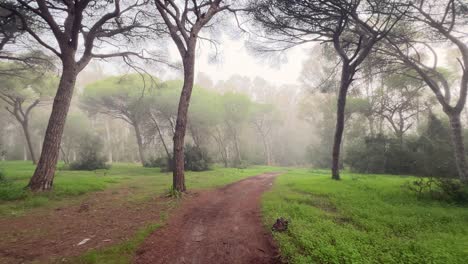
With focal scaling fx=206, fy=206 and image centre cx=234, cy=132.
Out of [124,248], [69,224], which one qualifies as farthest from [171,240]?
[69,224]

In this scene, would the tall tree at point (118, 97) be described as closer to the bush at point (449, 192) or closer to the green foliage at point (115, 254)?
the green foliage at point (115, 254)

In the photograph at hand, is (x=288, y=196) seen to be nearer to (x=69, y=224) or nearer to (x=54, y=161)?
(x=69, y=224)

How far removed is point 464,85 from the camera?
32.4ft

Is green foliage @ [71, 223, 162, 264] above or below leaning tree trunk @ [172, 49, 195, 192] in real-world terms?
below

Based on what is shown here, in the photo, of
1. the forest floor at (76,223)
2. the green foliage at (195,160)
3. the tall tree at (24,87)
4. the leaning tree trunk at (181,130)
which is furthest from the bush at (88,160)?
the leaning tree trunk at (181,130)

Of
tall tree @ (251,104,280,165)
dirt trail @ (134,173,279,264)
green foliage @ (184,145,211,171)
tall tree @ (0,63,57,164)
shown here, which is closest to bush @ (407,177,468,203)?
dirt trail @ (134,173,279,264)

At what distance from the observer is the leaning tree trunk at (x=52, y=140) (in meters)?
7.88

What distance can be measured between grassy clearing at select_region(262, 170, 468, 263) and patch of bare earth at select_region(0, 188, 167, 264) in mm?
3474

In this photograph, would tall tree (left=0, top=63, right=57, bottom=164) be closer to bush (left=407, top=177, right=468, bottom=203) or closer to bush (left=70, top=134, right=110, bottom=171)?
bush (left=70, top=134, right=110, bottom=171)

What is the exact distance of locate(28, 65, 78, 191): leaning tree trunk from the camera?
25.8 feet

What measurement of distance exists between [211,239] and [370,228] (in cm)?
374

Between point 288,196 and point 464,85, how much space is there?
409 inches

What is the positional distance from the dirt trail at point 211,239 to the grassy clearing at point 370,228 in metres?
0.41

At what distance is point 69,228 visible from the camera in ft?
16.0
